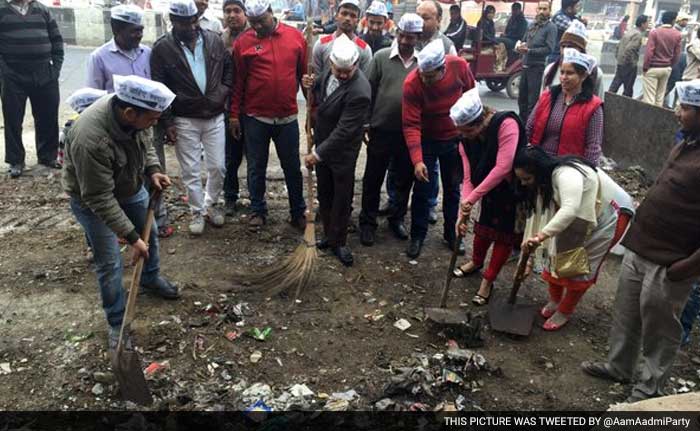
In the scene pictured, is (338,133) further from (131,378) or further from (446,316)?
(131,378)

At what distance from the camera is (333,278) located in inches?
178

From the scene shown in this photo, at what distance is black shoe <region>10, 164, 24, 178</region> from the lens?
20.1 ft

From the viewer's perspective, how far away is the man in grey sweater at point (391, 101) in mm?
4562

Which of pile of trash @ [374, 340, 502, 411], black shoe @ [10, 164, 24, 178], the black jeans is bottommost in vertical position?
pile of trash @ [374, 340, 502, 411]

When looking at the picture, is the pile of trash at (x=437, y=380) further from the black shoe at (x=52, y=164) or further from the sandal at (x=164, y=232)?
the black shoe at (x=52, y=164)

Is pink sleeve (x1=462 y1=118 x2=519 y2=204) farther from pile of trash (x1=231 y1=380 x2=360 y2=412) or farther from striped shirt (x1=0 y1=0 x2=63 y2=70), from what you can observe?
striped shirt (x1=0 y1=0 x2=63 y2=70)

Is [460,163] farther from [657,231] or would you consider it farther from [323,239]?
[657,231]

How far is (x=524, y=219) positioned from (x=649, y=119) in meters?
4.03

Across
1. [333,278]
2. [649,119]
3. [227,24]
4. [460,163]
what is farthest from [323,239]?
[649,119]

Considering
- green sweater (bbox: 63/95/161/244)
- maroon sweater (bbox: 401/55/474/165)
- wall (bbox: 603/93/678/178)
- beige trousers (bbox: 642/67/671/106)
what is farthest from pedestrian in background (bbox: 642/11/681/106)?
green sweater (bbox: 63/95/161/244)

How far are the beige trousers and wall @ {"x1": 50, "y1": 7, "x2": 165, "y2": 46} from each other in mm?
14391

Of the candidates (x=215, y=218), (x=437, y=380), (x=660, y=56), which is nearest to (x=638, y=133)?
(x=660, y=56)

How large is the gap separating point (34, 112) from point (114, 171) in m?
3.94

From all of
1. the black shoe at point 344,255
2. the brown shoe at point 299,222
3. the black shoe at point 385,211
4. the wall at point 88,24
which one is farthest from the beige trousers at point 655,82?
the wall at point 88,24
